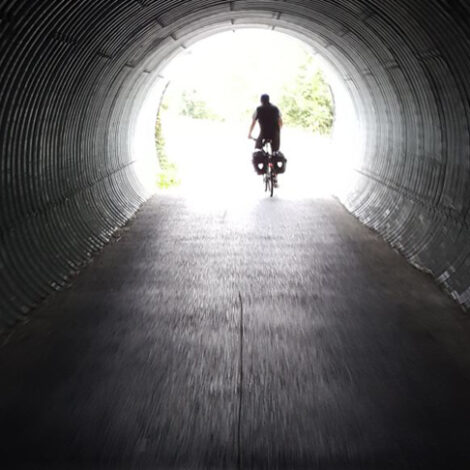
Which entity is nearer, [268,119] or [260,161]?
[268,119]

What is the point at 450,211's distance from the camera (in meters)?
8.38

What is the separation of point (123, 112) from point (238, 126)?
117 feet

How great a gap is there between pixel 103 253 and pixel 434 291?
407cm

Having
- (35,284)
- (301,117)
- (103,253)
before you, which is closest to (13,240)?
(35,284)

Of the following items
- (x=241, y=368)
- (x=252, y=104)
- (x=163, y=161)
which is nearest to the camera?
(x=241, y=368)

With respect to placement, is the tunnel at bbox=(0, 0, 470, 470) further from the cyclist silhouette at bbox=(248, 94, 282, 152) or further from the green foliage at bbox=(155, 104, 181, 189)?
the green foliage at bbox=(155, 104, 181, 189)

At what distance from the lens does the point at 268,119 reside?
51.9 feet

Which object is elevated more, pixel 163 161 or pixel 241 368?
pixel 241 368

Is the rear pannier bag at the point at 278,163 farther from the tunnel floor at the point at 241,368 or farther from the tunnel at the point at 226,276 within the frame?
the tunnel floor at the point at 241,368

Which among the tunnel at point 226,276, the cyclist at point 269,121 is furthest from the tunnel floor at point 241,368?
the cyclist at point 269,121

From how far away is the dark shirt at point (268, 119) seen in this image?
15766 mm

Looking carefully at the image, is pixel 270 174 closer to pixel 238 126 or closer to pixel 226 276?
pixel 226 276

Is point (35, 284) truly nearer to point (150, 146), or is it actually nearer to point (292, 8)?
point (292, 8)

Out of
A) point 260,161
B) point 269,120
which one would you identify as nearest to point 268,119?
A: point 269,120
